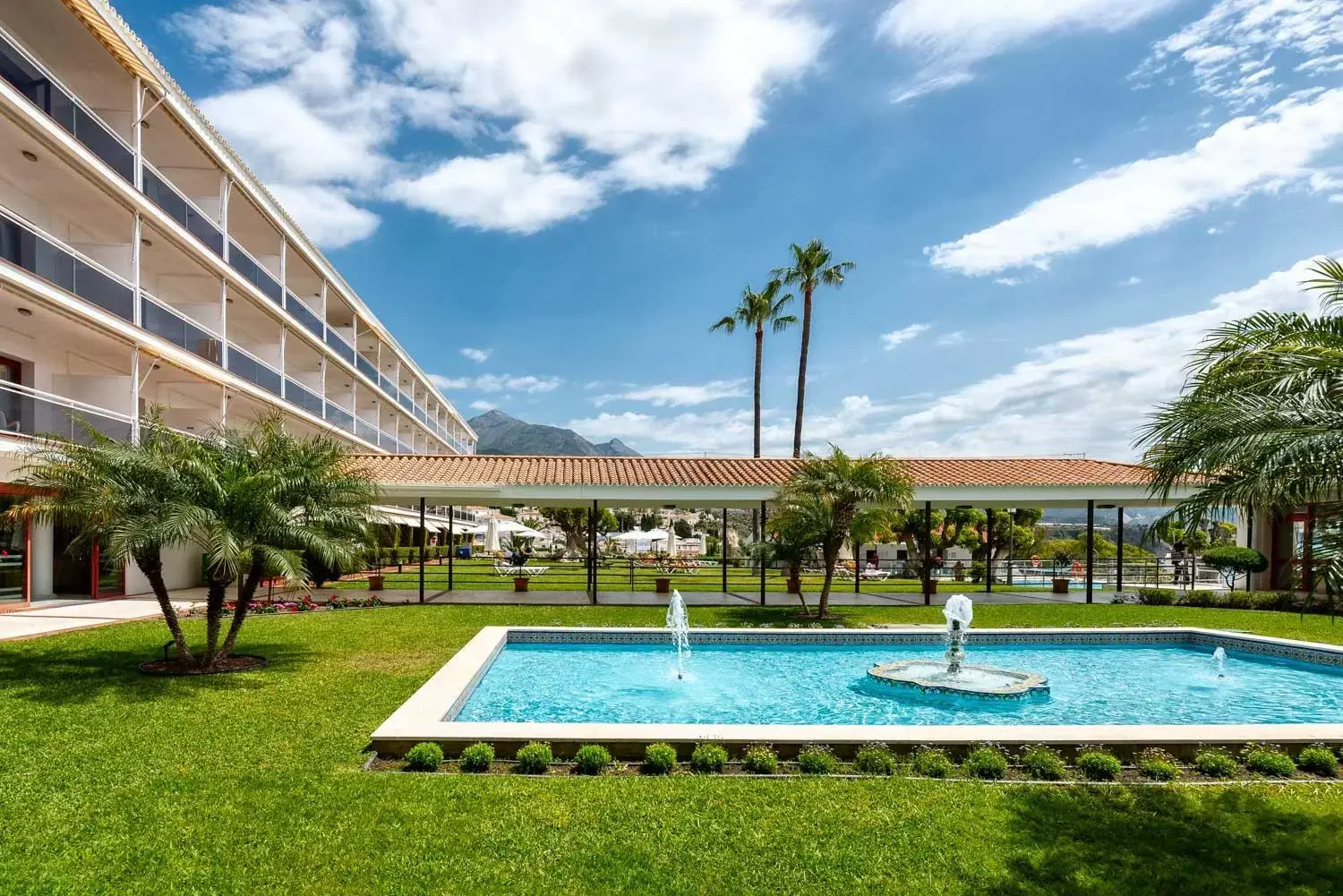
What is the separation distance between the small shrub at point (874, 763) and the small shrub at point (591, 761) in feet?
7.87

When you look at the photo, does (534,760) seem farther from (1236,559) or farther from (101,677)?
(1236,559)

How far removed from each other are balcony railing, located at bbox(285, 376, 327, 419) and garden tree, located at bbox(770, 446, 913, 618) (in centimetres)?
1973

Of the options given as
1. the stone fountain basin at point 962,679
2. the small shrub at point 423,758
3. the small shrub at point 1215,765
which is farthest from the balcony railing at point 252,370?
the small shrub at point 1215,765

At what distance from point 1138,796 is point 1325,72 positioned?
26.1 ft

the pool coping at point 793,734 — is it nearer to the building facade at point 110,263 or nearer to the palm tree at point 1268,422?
the palm tree at point 1268,422

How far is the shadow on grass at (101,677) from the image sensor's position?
923cm

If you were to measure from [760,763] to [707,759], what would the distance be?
1.64 ft

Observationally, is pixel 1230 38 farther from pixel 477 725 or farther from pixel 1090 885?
pixel 477 725

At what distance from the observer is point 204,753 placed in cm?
700

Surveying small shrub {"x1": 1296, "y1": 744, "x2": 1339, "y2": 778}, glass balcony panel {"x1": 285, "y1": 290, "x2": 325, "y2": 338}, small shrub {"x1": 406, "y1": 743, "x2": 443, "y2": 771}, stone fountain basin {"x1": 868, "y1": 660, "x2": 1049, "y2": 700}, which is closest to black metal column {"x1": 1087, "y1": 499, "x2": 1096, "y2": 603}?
stone fountain basin {"x1": 868, "y1": 660, "x2": 1049, "y2": 700}

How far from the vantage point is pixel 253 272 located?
82.9 feet

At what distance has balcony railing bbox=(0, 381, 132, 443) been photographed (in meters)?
14.6

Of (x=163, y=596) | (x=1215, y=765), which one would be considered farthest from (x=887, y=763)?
(x=163, y=596)

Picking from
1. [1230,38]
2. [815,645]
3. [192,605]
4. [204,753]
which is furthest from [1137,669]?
[192,605]
